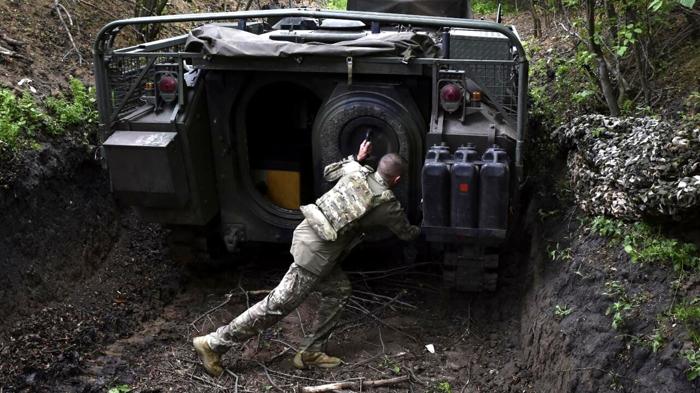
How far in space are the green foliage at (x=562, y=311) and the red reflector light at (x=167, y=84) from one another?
3064 mm

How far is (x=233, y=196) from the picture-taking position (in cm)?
602

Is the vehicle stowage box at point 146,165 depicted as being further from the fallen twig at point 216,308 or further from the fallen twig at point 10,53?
the fallen twig at point 10,53

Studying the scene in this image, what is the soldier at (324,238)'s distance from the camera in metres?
4.98

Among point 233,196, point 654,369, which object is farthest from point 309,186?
point 654,369

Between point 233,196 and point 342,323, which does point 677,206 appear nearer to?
point 342,323

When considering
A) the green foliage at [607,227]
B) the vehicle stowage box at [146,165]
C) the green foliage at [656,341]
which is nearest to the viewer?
the green foliage at [656,341]

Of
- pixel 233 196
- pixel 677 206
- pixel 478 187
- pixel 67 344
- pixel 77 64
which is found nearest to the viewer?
pixel 677 206

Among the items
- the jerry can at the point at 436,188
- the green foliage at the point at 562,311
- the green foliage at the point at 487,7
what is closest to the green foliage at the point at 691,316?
the green foliage at the point at 562,311

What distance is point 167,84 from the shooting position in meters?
5.59

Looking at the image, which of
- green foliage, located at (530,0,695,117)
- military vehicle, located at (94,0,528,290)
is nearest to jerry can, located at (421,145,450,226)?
military vehicle, located at (94,0,528,290)

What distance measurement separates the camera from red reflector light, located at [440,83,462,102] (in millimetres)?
5188

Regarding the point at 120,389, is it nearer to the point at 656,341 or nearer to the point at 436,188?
the point at 436,188

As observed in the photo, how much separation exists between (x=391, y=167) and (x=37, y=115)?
9.99 ft

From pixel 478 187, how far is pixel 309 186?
1913 mm
